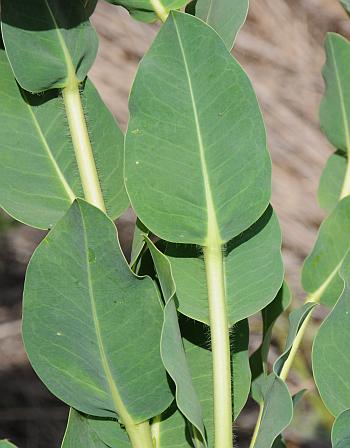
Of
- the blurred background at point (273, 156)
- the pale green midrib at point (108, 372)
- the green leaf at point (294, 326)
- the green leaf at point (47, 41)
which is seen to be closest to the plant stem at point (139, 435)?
the pale green midrib at point (108, 372)

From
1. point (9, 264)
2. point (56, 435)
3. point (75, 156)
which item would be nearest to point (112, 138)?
point (75, 156)

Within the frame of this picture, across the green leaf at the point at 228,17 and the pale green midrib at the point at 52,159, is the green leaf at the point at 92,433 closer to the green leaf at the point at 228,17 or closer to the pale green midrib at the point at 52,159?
the pale green midrib at the point at 52,159

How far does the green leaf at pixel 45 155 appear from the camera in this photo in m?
0.67

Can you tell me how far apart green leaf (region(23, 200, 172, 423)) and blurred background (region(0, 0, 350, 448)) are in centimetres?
162

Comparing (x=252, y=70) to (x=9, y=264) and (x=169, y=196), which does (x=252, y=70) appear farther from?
(x=169, y=196)

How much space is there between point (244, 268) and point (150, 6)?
0.69 feet

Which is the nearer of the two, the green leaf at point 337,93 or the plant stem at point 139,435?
the plant stem at point 139,435

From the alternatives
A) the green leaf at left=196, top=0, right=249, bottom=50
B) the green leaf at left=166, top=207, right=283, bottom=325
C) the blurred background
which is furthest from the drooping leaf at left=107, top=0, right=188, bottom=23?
the blurred background

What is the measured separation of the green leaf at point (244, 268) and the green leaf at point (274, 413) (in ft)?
0.21

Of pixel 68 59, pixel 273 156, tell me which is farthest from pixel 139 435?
pixel 273 156

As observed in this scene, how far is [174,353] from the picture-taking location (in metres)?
0.59

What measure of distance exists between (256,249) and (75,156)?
159 millimetres

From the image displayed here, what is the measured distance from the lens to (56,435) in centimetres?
237

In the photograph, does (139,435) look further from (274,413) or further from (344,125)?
(344,125)
